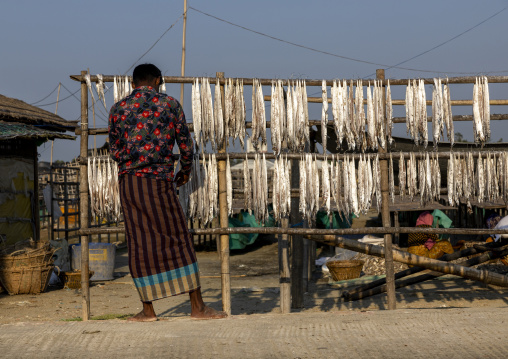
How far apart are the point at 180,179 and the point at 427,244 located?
816 cm

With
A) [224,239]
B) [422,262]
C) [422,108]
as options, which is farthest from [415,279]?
[224,239]

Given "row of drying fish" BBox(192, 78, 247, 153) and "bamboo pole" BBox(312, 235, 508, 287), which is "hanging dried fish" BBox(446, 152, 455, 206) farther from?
"row of drying fish" BBox(192, 78, 247, 153)

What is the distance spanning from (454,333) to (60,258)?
882 centimetres

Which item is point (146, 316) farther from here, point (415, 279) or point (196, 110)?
point (415, 279)

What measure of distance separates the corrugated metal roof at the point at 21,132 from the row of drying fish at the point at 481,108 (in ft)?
21.7

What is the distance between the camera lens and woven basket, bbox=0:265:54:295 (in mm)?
8945

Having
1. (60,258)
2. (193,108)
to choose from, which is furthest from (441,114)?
(60,258)

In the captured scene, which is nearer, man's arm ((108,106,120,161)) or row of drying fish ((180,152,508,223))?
man's arm ((108,106,120,161))

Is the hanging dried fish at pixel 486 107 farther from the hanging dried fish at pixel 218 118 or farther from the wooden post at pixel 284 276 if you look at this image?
the hanging dried fish at pixel 218 118

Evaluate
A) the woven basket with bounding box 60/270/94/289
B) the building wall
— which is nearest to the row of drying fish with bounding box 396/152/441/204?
the woven basket with bounding box 60/270/94/289

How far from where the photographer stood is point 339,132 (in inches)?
205

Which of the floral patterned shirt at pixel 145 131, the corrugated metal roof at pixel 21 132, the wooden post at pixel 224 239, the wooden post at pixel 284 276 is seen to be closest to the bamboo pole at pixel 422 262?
the wooden post at pixel 284 276

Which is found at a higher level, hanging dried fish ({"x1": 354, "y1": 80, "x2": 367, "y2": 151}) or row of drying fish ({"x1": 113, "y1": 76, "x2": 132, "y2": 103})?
row of drying fish ({"x1": 113, "y1": 76, "x2": 132, "y2": 103})

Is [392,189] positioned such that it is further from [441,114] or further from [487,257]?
[487,257]
